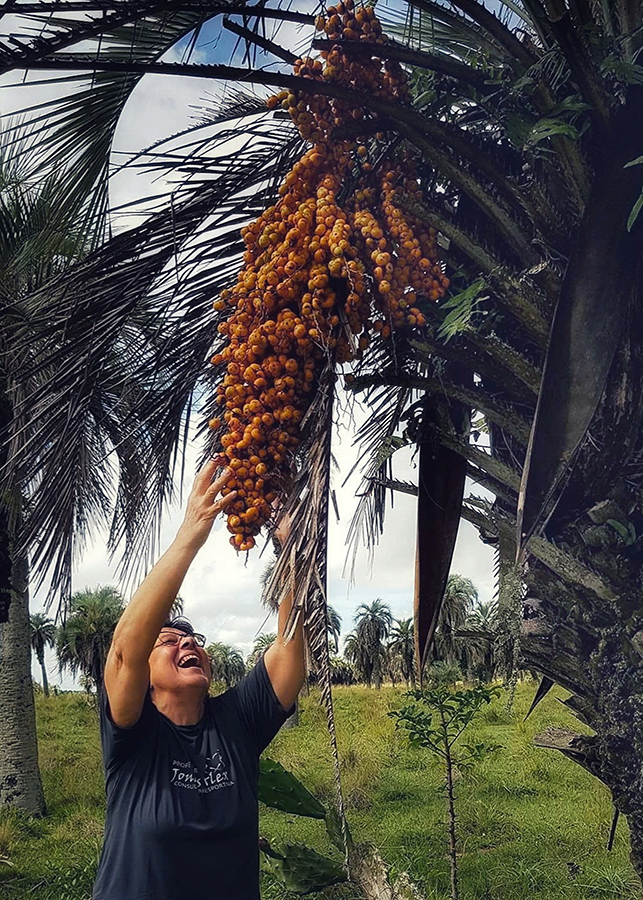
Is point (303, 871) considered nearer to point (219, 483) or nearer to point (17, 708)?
point (219, 483)

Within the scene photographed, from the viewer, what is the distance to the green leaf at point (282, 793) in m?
4.09

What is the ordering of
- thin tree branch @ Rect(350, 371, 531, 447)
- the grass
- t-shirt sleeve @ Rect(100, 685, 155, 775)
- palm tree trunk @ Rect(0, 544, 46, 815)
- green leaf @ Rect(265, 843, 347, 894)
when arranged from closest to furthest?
t-shirt sleeve @ Rect(100, 685, 155, 775) → thin tree branch @ Rect(350, 371, 531, 447) → green leaf @ Rect(265, 843, 347, 894) → the grass → palm tree trunk @ Rect(0, 544, 46, 815)

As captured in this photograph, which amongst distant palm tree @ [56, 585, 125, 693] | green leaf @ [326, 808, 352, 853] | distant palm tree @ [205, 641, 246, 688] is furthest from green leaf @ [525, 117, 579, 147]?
distant palm tree @ [205, 641, 246, 688]

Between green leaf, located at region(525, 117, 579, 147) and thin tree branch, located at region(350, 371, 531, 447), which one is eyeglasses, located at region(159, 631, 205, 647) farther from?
green leaf, located at region(525, 117, 579, 147)

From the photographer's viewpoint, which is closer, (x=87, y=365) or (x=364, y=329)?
(x=364, y=329)

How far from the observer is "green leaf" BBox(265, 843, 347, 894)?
12.7 ft

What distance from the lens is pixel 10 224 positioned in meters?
5.79

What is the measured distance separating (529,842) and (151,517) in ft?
19.7

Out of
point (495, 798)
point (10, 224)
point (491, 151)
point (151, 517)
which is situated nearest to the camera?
point (491, 151)

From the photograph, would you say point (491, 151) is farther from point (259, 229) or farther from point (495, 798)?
point (495, 798)

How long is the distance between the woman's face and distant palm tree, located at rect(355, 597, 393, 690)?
1532cm

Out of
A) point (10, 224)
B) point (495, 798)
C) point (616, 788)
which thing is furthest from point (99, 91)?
point (495, 798)

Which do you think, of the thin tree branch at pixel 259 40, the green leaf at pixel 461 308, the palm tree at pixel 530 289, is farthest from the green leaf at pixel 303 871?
the thin tree branch at pixel 259 40

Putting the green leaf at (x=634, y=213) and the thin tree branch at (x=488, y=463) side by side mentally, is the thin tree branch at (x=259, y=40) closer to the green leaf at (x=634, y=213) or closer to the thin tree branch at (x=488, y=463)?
the green leaf at (x=634, y=213)
